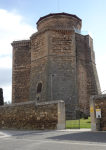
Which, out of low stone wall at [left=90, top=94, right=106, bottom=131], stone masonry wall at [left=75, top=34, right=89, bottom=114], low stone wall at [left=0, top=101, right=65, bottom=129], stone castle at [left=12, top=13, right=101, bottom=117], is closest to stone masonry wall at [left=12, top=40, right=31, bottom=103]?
stone castle at [left=12, top=13, right=101, bottom=117]

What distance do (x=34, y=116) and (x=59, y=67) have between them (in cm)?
1136

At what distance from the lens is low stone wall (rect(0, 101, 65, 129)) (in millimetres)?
14273

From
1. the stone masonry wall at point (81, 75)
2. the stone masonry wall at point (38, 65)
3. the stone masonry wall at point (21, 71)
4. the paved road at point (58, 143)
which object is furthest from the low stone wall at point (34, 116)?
the stone masonry wall at point (81, 75)

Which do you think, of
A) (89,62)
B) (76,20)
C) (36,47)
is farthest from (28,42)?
(89,62)

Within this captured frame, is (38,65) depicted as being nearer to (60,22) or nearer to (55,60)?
(55,60)

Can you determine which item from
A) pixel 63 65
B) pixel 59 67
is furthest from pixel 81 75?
pixel 59 67

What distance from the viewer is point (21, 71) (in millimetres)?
30516

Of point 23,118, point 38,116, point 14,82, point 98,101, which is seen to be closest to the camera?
point 98,101

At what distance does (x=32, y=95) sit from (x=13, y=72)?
614 centimetres

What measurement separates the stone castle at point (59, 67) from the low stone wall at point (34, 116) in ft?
21.4

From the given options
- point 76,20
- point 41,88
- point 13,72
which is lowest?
point 41,88

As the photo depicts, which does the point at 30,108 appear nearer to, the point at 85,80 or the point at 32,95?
the point at 32,95

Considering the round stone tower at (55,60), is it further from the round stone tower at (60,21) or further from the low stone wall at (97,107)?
the low stone wall at (97,107)

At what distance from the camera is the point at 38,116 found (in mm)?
15641
